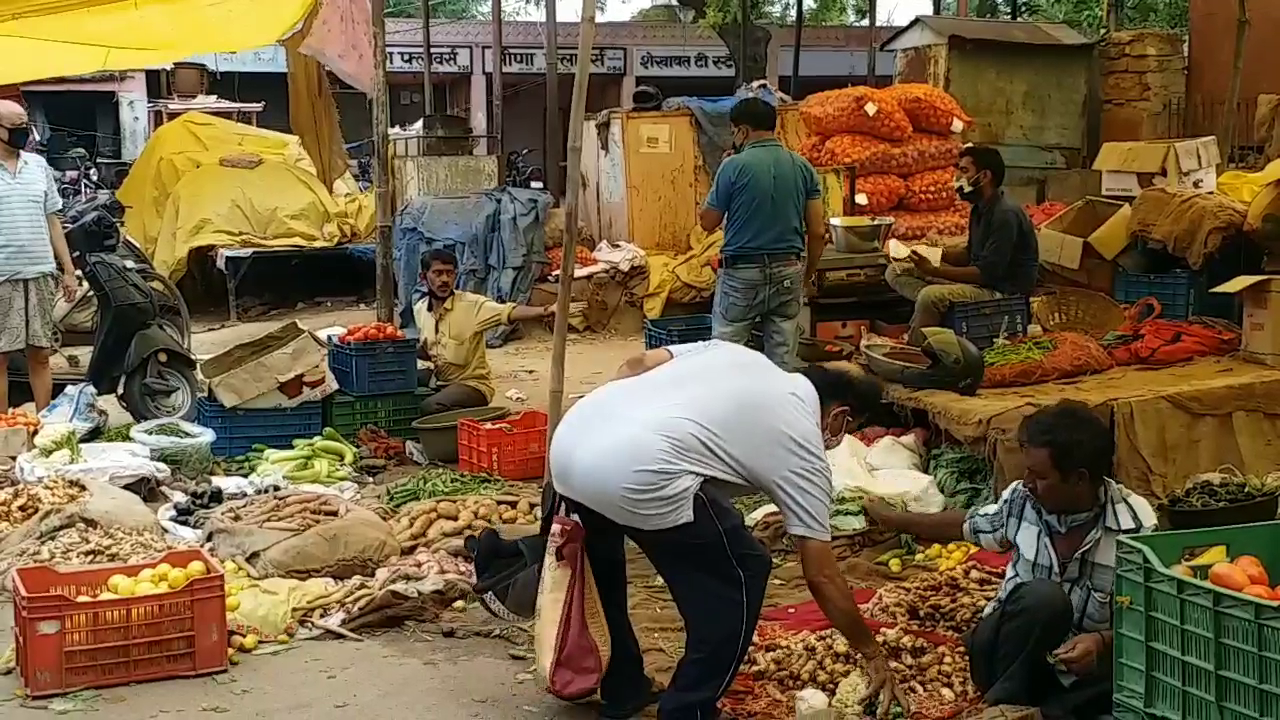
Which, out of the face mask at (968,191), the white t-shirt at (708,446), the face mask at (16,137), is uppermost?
the face mask at (16,137)

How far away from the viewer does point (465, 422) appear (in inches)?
325

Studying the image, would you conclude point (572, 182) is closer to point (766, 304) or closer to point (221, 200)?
point (766, 304)

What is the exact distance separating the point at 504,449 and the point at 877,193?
621 centimetres

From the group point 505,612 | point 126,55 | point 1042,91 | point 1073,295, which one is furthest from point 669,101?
point 505,612

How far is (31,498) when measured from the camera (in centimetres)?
689

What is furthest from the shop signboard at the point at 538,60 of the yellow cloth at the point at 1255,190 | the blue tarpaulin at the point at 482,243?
the yellow cloth at the point at 1255,190

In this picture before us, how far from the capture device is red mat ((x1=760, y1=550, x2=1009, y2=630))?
17.6ft

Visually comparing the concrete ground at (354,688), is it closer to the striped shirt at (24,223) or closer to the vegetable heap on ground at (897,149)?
the striped shirt at (24,223)

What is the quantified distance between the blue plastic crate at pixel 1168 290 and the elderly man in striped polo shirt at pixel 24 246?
682cm

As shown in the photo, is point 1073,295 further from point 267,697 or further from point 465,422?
point 267,697

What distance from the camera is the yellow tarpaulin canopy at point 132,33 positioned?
6250 millimetres

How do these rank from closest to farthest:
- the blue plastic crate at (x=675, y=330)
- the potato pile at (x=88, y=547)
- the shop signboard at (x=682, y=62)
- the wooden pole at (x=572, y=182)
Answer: the wooden pole at (x=572, y=182) < the potato pile at (x=88, y=547) < the blue plastic crate at (x=675, y=330) < the shop signboard at (x=682, y=62)

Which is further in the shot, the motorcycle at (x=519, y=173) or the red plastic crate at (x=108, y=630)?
the motorcycle at (x=519, y=173)

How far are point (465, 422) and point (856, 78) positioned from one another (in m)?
20.4
